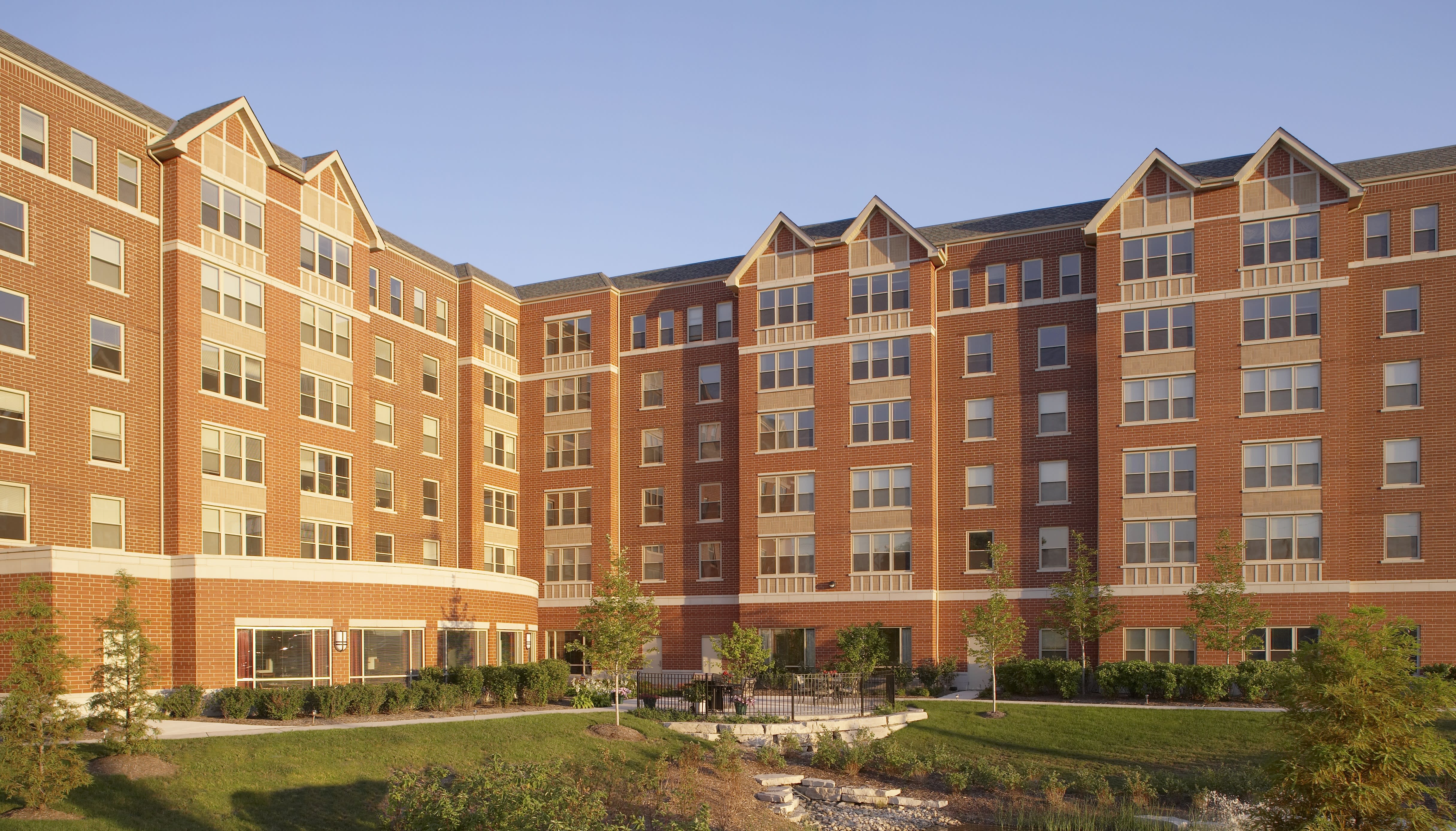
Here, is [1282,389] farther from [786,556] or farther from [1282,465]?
[786,556]

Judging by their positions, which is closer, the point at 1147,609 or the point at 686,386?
the point at 1147,609

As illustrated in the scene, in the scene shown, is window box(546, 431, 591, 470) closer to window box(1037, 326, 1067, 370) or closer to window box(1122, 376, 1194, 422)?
window box(1037, 326, 1067, 370)

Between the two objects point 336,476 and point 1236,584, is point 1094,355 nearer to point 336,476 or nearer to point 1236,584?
point 1236,584

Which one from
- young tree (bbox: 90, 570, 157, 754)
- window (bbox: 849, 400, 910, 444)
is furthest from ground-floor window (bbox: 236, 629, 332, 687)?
window (bbox: 849, 400, 910, 444)

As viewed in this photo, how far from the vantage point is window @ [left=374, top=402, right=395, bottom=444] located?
4600 centimetres

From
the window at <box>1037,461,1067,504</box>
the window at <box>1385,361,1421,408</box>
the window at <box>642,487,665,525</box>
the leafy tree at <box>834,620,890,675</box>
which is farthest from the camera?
the window at <box>642,487,665,525</box>

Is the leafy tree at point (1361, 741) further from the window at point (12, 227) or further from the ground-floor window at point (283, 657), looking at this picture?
the window at point (12, 227)

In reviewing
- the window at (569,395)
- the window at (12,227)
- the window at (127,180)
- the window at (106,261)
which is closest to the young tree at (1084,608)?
the window at (569,395)

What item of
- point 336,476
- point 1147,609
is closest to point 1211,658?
Answer: point 1147,609

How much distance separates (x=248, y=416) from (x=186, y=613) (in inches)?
293

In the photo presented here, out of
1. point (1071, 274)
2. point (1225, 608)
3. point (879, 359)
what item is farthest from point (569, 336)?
point (1225, 608)

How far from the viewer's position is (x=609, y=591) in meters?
35.0

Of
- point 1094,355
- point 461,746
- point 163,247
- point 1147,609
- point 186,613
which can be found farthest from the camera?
point 1094,355

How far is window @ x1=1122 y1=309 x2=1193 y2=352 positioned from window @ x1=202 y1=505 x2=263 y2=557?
31411 mm
